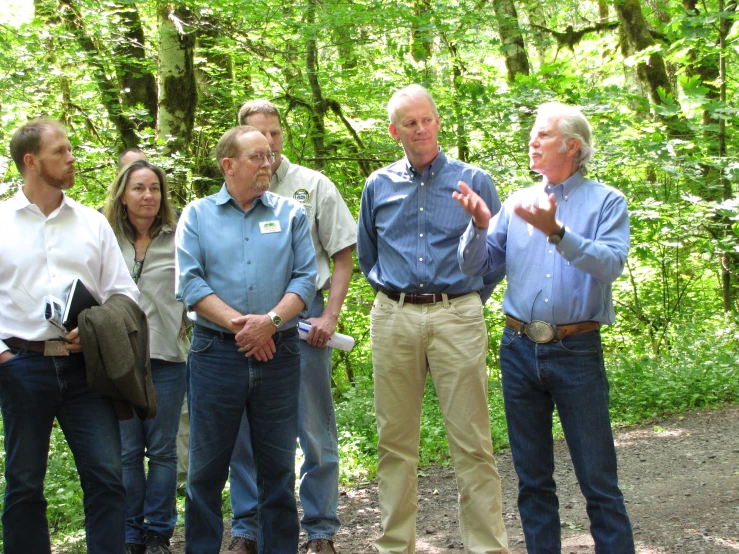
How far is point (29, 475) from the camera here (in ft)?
10.3

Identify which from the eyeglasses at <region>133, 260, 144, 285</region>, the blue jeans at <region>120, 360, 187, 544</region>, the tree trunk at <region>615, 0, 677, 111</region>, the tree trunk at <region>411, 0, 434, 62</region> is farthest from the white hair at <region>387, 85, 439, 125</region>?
the tree trunk at <region>615, 0, 677, 111</region>

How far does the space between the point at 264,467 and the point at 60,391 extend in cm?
97

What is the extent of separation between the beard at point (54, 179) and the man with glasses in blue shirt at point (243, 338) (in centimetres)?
54

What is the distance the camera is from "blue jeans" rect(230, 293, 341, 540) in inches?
156

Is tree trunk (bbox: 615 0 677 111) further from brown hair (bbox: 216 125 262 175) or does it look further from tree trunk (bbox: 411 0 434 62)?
brown hair (bbox: 216 125 262 175)

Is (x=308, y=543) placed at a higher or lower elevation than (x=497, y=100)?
lower

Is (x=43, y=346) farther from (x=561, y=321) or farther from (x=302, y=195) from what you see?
(x=561, y=321)

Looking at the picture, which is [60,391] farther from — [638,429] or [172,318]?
[638,429]

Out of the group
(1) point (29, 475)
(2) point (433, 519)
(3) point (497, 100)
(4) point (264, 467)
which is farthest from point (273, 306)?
(3) point (497, 100)

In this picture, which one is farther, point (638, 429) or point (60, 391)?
point (638, 429)

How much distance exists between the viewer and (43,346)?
3.16 m

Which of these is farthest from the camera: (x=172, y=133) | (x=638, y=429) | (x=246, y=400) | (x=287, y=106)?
(x=287, y=106)

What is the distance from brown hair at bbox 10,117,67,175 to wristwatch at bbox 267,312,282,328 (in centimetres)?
123

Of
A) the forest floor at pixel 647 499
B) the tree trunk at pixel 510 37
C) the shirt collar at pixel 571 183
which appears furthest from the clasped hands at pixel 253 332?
the tree trunk at pixel 510 37
